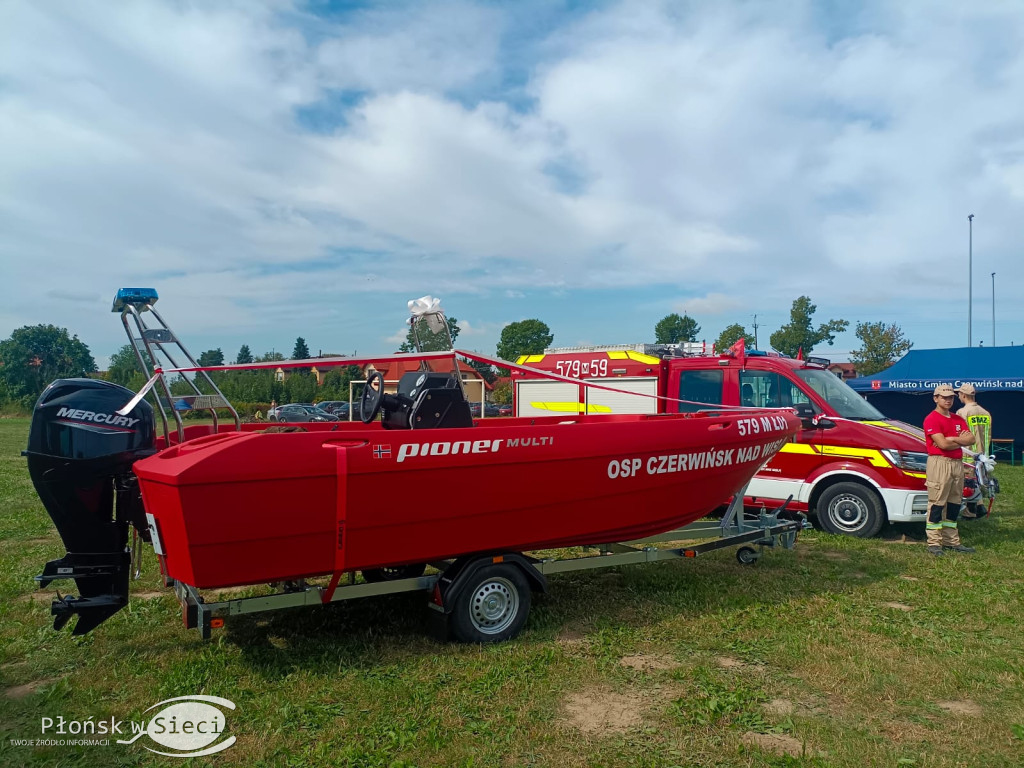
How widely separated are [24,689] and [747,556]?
510 centimetres

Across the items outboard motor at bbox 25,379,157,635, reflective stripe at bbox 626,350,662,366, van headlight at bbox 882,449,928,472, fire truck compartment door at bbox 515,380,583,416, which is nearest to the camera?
outboard motor at bbox 25,379,157,635

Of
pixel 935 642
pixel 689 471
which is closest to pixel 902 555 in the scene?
pixel 935 642

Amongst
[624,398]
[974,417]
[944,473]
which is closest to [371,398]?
[944,473]

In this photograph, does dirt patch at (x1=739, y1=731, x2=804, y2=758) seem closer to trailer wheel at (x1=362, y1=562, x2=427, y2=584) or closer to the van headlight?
trailer wheel at (x1=362, y1=562, x2=427, y2=584)

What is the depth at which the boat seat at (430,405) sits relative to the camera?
4.35 meters

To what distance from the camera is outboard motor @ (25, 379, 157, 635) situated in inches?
148

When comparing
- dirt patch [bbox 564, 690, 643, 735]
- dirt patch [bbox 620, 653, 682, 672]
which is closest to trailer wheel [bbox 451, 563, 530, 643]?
dirt patch [bbox 620, 653, 682, 672]

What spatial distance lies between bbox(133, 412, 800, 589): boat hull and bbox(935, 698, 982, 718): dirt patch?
6.20 ft

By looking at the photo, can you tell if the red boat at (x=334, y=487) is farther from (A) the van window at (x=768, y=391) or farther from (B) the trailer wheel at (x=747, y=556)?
(A) the van window at (x=768, y=391)

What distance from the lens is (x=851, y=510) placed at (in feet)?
23.7

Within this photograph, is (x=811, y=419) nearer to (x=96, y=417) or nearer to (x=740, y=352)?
(x=740, y=352)

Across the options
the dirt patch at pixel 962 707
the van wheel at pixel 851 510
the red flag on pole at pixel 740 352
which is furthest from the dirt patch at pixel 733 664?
the red flag on pole at pixel 740 352

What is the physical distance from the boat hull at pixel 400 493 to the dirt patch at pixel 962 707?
1891 mm

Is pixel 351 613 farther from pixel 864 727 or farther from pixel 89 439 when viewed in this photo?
pixel 864 727
